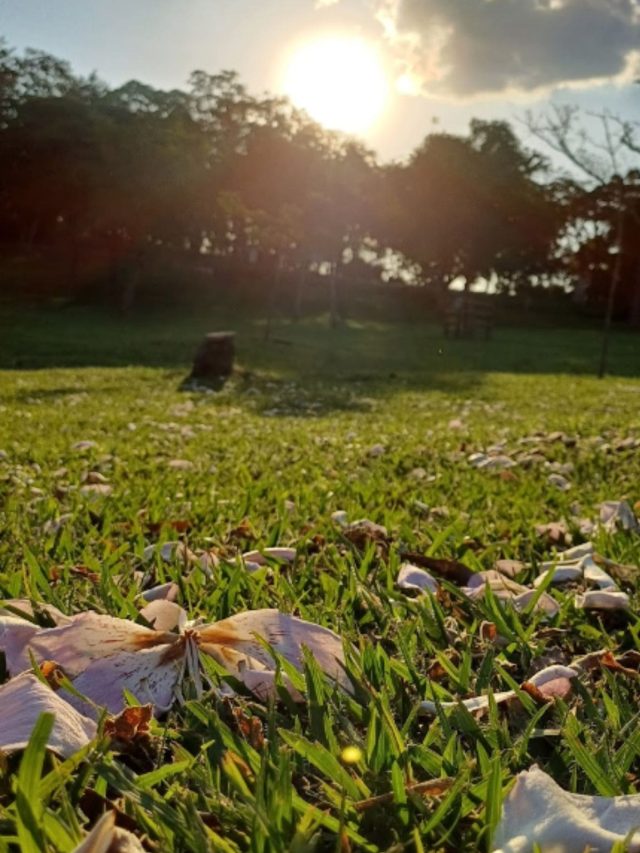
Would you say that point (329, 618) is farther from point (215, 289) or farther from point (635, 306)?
point (635, 306)

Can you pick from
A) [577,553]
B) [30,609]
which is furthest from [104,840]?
[577,553]

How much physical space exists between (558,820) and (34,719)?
0.70 m

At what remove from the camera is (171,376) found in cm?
1744

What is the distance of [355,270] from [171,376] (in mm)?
48903

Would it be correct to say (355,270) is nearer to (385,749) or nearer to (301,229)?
(301,229)

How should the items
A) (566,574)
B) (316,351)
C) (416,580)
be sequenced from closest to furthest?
(416,580) < (566,574) < (316,351)

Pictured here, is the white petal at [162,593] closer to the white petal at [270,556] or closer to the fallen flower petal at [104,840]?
the white petal at [270,556]

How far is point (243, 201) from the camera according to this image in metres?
47.3

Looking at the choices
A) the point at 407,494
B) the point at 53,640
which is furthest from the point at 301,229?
the point at 53,640

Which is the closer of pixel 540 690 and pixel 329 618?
pixel 540 690

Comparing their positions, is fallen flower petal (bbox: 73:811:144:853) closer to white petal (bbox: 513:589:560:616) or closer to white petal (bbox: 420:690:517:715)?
white petal (bbox: 420:690:517:715)

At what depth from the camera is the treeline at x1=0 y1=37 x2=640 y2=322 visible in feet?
136

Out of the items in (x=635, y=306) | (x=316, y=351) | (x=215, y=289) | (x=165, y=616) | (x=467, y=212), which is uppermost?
(x=467, y=212)

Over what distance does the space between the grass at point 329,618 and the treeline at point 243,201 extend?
101 ft
